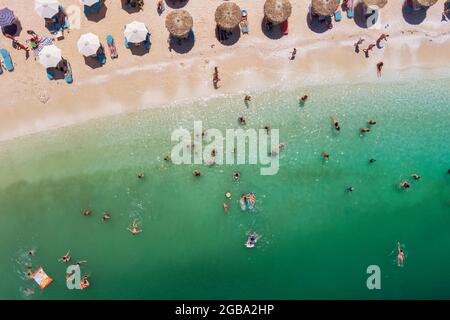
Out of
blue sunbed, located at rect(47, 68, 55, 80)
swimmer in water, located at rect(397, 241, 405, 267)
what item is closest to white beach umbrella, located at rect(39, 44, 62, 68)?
blue sunbed, located at rect(47, 68, 55, 80)

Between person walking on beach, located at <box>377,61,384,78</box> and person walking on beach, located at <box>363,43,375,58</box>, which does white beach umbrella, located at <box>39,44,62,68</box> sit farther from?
person walking on beach, located at <box>377,61,384,78</box>

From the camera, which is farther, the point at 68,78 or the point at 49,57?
the point at 68,78

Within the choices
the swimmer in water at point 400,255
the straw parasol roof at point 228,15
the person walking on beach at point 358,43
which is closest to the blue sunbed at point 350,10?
the person walking on beach at point 358,43

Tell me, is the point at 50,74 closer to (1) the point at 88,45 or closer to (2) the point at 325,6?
(1) the point at 88,45

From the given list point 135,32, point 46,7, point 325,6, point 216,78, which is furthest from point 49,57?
point 325,6

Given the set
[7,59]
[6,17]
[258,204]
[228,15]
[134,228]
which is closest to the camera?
[228,15]

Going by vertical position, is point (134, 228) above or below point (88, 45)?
below
